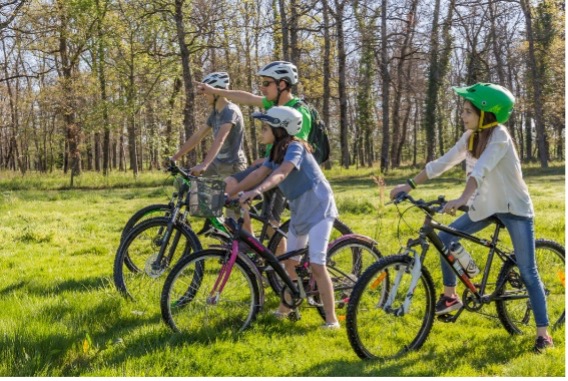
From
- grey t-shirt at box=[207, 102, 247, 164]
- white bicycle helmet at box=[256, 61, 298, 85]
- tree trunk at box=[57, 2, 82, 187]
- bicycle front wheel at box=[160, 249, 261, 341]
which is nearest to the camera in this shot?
bicycle front wheel at box=[160, 249, 261, 341]

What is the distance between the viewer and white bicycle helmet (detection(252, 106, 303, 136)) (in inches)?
184

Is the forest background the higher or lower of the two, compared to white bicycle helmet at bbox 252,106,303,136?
higher

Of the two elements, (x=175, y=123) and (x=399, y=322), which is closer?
(x=399, y=322)

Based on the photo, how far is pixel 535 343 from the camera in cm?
459

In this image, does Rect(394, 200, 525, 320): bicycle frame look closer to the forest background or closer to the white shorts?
the white shorts

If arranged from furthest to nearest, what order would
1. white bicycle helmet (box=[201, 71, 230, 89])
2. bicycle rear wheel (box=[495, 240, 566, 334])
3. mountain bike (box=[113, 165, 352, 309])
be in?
white bicycle helmet (box=[201, 71, 230, 89])
mountain bike (box=[113, 165, 352, 309])
bicycle rear wheel (box=[495, 240, 566, 334])

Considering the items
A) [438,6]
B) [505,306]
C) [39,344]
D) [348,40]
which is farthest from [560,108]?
[39,344]

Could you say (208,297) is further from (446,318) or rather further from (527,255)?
(527,255)

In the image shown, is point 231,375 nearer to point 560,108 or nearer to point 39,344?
point 39,344

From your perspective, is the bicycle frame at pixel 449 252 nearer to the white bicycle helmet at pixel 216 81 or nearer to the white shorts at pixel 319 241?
the white shorts at pixel 319 241

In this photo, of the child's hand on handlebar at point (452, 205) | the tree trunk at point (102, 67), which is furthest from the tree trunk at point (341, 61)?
the child's hand on handlebar at point (452, 205)

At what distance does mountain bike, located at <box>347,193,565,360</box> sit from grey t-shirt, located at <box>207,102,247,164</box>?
2655 millimetres

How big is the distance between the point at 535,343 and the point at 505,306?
41 centimetres

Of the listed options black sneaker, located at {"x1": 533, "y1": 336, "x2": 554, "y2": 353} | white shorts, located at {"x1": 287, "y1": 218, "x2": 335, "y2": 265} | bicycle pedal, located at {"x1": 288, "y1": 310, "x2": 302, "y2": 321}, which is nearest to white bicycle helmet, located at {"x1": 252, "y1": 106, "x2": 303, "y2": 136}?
white shorts, located at {"x1": 287, "y1": 218, "x2": 335, "y2": 265}
